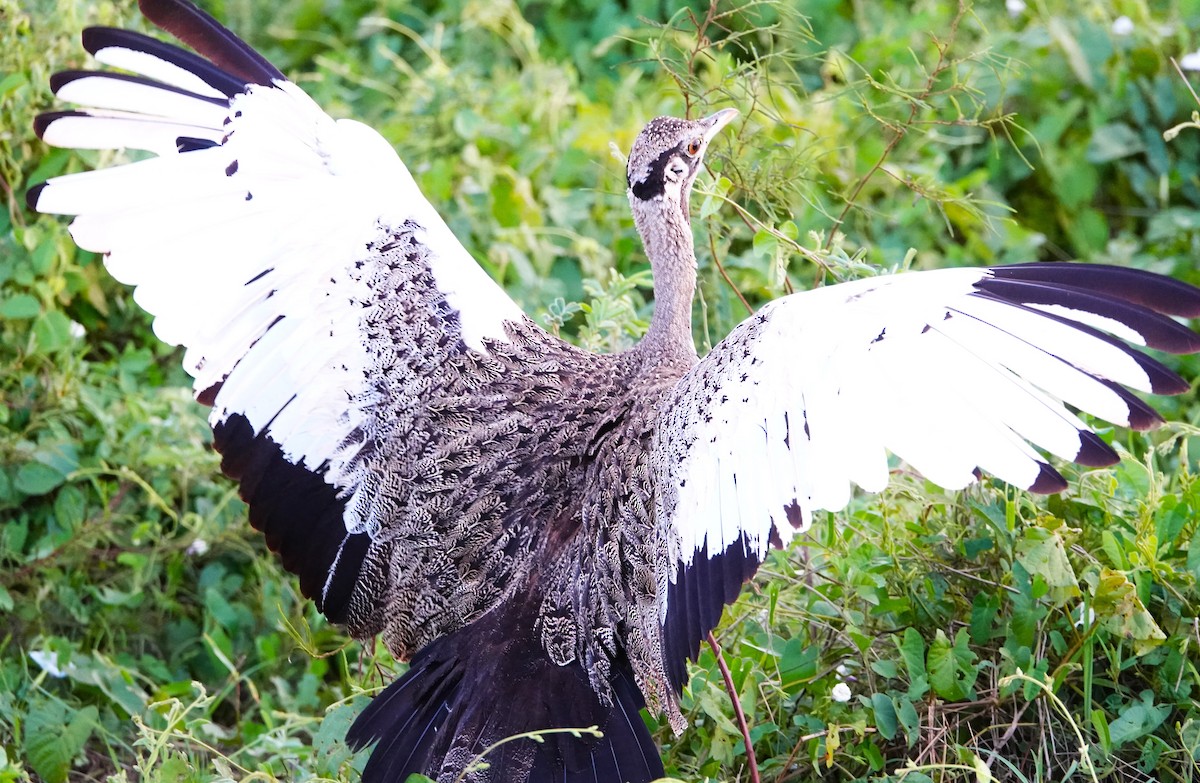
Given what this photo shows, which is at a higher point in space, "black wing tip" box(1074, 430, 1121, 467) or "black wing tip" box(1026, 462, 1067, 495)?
"black wing tip" box(1026, 462, 1067, 495)

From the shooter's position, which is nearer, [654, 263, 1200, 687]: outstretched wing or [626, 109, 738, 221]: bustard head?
[654, 263, 1200, 687]: outstretched wing

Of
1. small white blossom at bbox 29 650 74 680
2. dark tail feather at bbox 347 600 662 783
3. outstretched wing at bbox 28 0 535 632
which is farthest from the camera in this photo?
small white blossom at bbox 29 650 74 680


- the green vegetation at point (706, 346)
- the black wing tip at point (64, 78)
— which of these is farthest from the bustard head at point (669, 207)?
the black wing tip at point (64, 78)

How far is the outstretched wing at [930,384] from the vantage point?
2.35 m

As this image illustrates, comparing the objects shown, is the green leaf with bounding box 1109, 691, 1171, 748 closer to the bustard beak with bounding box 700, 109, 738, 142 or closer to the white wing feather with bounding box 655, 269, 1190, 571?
the white wing feather with bounding box 655, 269, 1190, 571

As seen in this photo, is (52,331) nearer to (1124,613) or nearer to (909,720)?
(909,720)

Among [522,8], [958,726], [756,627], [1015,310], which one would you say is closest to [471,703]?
[756,627]

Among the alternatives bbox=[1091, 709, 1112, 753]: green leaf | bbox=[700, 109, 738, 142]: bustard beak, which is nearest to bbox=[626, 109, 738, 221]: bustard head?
bbox=[700, 109, 738, 142]: bustard beak

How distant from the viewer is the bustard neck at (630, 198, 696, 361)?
318cm

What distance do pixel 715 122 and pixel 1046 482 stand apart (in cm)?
131

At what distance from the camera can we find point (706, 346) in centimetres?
368

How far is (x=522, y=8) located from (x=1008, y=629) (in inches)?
166

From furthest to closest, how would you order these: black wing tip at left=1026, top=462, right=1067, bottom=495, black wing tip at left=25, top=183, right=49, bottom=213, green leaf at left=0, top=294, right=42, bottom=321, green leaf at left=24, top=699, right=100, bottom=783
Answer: green leaf at left=0, top=294, right=42, bottom=321
green leaf at left=24, top=699, right=100, bottom=783
black wing tip at left=25, top=183, right=49, bottom=213
black wing tip at left=1026, top=462, right=1067, bottom=495

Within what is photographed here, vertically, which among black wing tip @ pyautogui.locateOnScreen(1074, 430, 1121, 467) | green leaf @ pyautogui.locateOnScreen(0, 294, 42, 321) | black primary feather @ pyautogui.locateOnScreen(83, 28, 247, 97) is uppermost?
black primary feather @ pyautogui.locateOnScreen(83, 28, 247, 97)
